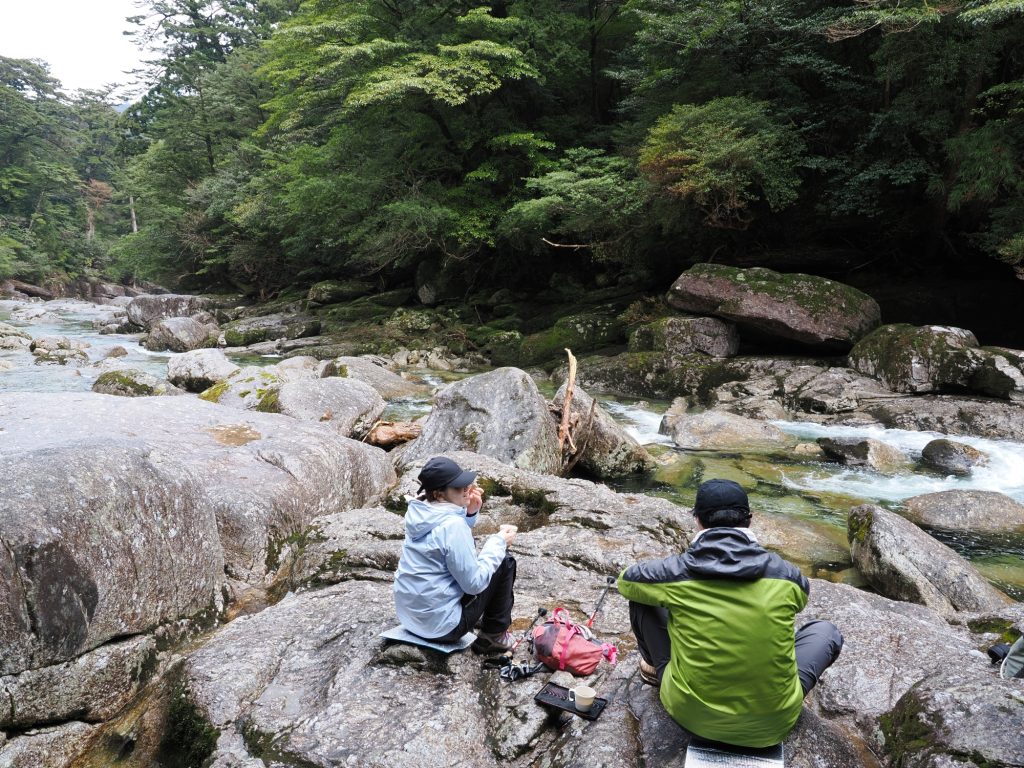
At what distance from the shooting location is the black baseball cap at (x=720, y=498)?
2695 mm

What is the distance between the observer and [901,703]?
2.98 meters

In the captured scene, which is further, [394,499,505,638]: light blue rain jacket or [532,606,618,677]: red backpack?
[532,606,618,677]: red backpack

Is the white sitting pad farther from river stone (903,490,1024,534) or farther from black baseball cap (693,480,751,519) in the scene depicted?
river stone (903,490,1024,534)

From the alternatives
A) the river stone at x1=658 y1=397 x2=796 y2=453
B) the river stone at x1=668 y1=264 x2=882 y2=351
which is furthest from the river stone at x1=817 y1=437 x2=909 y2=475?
the river stone at x1=668 y1=264 x2=882 y2=351

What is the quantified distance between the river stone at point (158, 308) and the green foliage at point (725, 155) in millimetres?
23462

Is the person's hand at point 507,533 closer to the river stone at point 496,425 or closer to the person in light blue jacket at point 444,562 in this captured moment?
the person in light blue jacket at point 444,562

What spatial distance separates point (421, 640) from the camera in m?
3.43

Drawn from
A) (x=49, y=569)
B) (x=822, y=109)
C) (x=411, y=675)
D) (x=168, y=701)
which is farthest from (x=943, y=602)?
(x=822, y=109)

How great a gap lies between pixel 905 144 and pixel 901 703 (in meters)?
15.4

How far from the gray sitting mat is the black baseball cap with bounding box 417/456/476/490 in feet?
2.88

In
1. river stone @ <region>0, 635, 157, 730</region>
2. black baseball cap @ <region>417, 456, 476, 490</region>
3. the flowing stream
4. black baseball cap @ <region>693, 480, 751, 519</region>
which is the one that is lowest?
the flowing stream

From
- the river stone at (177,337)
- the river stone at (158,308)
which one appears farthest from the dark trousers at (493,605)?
the river stone at (158,308)

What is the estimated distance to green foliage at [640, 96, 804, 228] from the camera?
14.6 meters

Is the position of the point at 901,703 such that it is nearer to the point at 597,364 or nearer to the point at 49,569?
the point at 49,569
